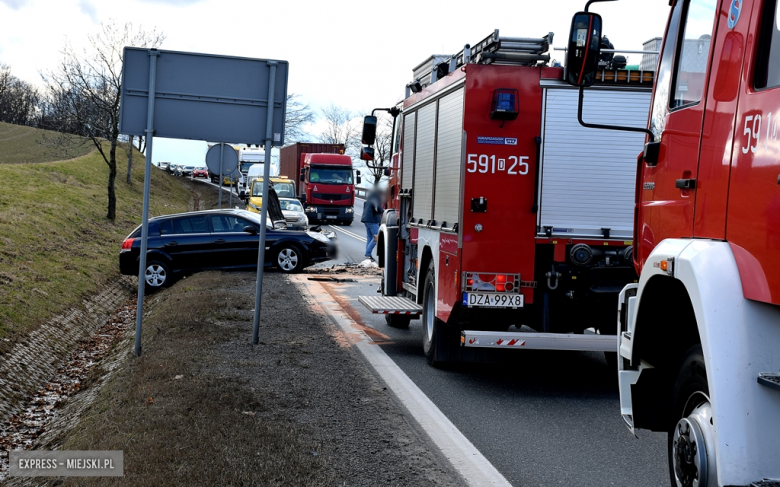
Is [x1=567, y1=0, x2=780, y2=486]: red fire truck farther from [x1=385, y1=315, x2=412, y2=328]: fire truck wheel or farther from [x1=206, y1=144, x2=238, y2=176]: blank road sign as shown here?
[x1=206, y1=144, x2=238, y2=176]: blank road sign

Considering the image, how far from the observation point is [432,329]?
29.2 ft

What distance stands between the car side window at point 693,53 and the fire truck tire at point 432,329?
15.2 feet

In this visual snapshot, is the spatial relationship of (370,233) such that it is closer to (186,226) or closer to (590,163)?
(186,226)

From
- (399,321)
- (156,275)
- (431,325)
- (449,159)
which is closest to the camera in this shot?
(449,159)

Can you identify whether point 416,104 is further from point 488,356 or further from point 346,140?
point 346,140

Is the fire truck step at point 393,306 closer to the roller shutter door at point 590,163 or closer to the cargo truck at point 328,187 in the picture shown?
the roller shutter door at point 590,163

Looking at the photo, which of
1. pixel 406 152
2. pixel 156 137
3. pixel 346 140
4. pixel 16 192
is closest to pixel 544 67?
pixel 406 152

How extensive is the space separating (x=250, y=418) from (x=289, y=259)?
1307 centimetres

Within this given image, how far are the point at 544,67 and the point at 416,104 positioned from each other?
265cm

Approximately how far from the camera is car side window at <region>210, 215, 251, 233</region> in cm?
1825

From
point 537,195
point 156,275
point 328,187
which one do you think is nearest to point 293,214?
point 328,187

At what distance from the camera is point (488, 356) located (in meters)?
8.16

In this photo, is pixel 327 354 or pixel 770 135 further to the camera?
pixel 327 354

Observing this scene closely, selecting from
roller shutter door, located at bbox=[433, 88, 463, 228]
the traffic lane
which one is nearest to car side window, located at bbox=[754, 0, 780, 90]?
the traffic lane
